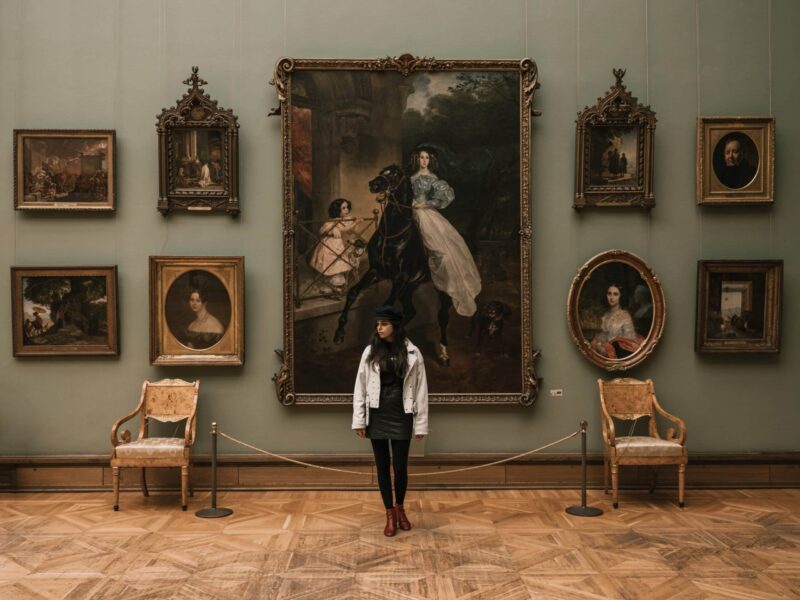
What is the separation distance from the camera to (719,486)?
1007cm

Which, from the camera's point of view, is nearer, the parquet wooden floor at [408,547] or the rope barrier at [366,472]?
the parquet wooden floor at [408,547]

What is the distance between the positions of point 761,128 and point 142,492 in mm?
8974

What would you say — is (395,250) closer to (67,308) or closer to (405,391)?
(405,391)

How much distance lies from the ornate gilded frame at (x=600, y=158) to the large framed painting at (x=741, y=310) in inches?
48.7

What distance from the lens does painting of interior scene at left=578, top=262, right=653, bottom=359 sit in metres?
10.0

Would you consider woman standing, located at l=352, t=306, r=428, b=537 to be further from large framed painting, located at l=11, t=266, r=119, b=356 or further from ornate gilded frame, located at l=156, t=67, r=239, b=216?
large framed painting, located at l=11, t=266, r=119, b=356

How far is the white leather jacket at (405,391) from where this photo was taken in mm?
8007

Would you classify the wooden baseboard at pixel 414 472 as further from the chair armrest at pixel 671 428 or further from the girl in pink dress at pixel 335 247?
the girl in pink dress at pixel 335 247

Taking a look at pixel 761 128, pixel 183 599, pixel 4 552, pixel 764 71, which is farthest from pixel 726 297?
pixel 4 552

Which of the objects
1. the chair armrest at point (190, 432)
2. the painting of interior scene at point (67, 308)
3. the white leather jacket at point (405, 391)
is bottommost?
the chair armrest at point (190, 432)

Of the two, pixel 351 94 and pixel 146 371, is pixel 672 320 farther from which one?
pixel 146 371

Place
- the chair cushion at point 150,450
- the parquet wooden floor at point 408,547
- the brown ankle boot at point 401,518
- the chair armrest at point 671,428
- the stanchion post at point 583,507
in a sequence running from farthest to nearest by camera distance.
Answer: the chair armrest at point 671,428
the chair cushion at point 150,450
the stanchion post at point 583,507
the brown ankle boot at point 401,518
the parquet wooden floor at point 408,547

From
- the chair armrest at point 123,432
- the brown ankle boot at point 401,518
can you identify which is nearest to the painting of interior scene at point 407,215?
the chair armrest at point 123,432

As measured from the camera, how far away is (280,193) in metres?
10.1
